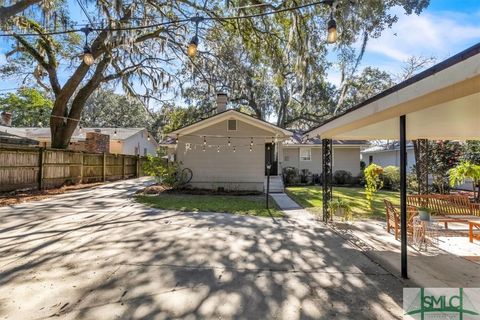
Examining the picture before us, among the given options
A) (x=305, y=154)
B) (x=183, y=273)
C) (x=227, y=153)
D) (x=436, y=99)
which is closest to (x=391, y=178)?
(x=305, y=154)

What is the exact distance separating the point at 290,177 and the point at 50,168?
42.3ft

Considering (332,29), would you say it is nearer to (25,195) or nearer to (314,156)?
(25,195)

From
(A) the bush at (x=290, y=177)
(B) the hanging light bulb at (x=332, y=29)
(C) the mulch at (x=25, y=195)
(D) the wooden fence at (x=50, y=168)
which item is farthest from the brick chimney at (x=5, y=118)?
(B) the hanging light bulb at (x=332, y=29)

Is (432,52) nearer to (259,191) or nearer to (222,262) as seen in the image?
(259,191)

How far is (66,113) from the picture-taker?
15.3m

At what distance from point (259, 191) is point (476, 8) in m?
9.94

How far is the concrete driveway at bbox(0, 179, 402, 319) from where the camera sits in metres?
3.20

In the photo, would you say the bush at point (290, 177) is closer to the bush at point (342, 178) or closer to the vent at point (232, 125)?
the bush at point (342, 178)

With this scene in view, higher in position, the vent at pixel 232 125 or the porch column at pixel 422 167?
the vent at pixel 232 125

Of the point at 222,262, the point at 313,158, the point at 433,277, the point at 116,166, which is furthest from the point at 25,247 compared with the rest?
the point at 313,158

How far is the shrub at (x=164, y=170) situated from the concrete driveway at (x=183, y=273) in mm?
6410

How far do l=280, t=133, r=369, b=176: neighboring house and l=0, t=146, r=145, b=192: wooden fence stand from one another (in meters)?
11.5

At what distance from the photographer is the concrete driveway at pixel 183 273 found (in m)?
3.20

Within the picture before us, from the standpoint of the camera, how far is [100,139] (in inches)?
834
